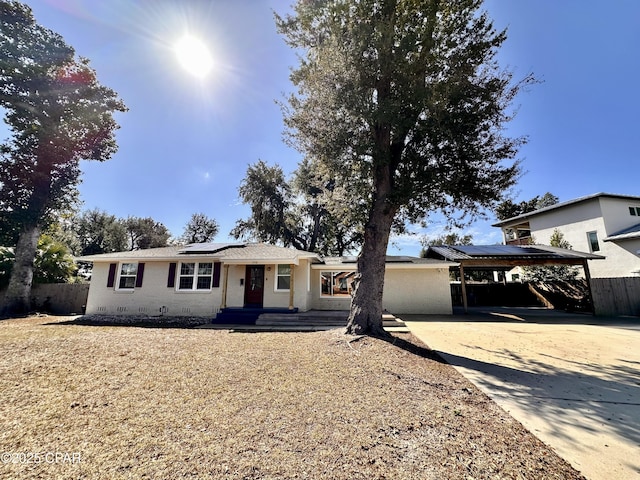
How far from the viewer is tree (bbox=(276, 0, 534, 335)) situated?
278 inches

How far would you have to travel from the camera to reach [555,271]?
1911 centimetres

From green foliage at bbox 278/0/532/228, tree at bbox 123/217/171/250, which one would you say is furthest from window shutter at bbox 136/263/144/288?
tree at bbox 123/217/171/250

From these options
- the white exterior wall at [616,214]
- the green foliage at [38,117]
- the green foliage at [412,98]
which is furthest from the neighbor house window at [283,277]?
the white exterior wall at [616,214]

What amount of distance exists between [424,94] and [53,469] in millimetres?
8786

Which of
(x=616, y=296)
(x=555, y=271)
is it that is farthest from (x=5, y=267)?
(x=555, y=271)

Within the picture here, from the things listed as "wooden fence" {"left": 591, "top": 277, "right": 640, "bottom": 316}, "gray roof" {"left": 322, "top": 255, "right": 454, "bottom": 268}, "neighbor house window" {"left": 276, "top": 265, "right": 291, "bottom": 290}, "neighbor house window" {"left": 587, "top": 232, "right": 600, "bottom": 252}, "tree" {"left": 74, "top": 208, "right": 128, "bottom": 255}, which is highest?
"tree" {"left": 74, "top": 208, "right": 128, "bottom": 255}

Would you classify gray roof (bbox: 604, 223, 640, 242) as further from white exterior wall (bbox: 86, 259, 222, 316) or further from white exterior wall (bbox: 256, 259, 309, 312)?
white exterior wall (bbox: 86, 259, 222, 316)

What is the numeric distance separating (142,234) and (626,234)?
155 feet

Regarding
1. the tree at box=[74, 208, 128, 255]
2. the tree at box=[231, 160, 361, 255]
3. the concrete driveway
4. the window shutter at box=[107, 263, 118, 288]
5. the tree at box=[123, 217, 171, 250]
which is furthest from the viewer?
the tree at box=[123, 217, 171, 250]

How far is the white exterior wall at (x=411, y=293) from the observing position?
48.3 feet

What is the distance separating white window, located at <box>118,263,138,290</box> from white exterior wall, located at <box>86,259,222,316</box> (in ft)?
0.83

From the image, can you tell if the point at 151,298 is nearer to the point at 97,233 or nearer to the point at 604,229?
the point at 604,229

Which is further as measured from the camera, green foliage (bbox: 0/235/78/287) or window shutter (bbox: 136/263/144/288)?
green foliage (bbox: 0/235/78/287)

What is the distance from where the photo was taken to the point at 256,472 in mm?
2348
